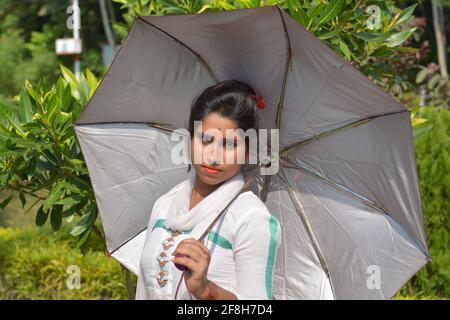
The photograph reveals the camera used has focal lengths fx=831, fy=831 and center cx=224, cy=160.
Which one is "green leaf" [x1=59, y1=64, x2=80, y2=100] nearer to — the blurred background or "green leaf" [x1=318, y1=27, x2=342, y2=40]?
the blurred background

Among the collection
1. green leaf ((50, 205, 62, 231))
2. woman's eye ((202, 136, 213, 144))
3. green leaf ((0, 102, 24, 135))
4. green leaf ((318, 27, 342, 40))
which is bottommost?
green leaf ((50, 205, 62, 231))

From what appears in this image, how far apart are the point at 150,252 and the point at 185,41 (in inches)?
27.2

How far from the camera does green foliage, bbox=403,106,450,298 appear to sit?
5.48m

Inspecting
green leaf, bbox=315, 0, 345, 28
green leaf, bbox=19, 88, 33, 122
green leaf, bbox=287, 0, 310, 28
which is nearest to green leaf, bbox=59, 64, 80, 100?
green leaf, bbox=19, 88, 33, 122

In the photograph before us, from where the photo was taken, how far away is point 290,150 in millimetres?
2793

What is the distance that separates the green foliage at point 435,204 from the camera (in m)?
5.48

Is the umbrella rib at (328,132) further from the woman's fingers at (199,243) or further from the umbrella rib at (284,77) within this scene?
the woman's fingers at (199,243)

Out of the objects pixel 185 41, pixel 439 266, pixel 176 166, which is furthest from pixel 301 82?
pixel 439 266

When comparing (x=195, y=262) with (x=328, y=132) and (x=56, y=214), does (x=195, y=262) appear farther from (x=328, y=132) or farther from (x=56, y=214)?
(x=56, y=214)

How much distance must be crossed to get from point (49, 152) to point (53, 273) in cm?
259

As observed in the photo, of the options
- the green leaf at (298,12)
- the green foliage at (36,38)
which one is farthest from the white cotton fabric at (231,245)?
the green foliage at (36,38)

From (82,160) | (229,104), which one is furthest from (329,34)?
(82,160)

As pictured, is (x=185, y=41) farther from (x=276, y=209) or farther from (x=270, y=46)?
(x=276, y=209)

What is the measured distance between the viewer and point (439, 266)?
5.42 meters
